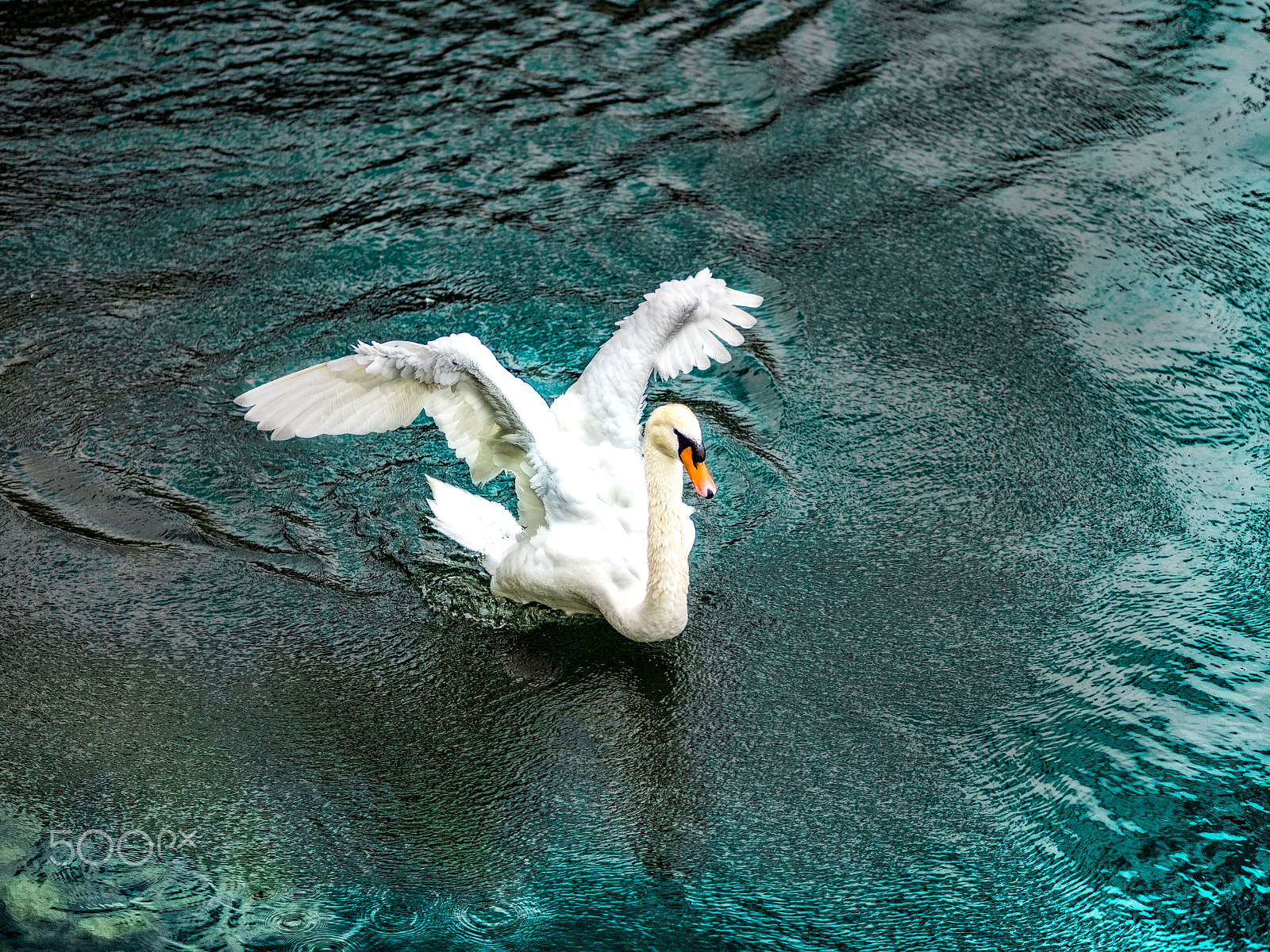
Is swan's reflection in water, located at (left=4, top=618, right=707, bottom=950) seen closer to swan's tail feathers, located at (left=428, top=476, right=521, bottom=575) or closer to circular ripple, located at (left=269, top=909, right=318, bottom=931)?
circular ripple, located at (left=269, top=909, right=318, bottom=931)

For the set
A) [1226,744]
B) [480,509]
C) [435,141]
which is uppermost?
[435,141]

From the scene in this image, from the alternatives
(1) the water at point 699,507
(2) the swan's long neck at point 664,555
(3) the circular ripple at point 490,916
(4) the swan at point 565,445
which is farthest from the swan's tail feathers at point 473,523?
(3) the circular ripple at point 490,916

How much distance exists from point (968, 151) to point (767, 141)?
131cm

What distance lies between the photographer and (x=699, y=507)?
622 centimetres

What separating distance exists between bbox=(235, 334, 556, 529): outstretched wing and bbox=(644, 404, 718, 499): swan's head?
22.8 inches

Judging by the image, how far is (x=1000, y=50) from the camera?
9.46 metres

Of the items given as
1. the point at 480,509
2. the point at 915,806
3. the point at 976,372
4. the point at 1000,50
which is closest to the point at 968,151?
the point at 1000,50

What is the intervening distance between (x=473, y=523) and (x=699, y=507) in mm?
1078

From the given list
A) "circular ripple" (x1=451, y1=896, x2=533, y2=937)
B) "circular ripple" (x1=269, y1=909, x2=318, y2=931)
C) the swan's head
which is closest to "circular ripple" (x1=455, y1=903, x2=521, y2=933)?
"circular ripple" (x1=451, y1=896, x2=533, y2=937)

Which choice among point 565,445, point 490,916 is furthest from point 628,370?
point 490,916

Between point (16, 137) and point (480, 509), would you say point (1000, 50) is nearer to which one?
point (480, 509)

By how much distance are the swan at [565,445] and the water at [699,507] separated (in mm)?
316

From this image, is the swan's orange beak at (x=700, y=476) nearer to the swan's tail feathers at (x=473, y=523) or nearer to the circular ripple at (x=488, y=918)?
the swan's tail feathers at (x=473, y=523)

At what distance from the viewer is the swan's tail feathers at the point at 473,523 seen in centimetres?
578
